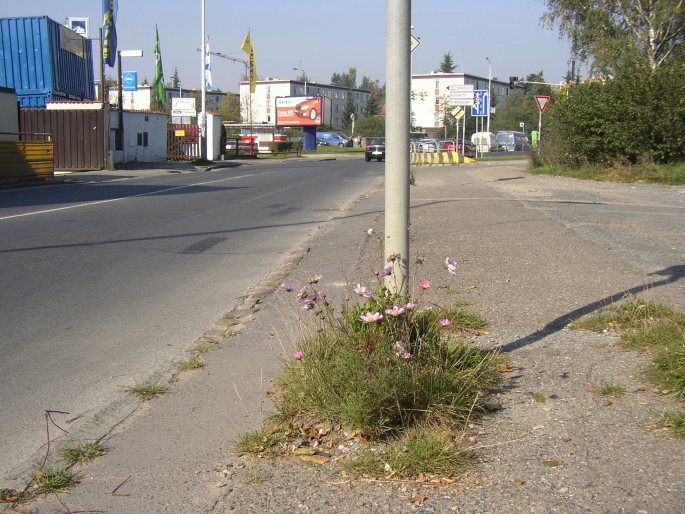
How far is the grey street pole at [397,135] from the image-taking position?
4.60 m

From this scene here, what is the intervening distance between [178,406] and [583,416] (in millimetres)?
2442

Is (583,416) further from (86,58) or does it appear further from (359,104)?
(359,104)

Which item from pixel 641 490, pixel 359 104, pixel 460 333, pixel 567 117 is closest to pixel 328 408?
pixel 641 490

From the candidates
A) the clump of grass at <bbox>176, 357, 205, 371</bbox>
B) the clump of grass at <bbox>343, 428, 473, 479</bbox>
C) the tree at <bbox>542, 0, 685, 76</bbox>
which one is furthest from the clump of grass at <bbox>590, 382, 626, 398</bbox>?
the tree at <bbox>542, 0, 685, 76</bbox>

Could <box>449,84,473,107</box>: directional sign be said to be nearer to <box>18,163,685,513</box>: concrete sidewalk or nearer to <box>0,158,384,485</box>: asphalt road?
<box>0,158,384,485</box>: asphalt road

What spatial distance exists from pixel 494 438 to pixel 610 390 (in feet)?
3.28

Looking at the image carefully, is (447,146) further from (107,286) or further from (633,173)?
(107,286)

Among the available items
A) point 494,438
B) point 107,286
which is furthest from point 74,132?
point 494,438

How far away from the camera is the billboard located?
245 ft

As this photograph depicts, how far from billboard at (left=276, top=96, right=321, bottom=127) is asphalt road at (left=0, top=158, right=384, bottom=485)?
5592 cm

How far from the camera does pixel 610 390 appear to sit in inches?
176

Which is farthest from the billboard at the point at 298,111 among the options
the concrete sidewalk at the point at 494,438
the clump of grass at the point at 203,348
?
the clump of grass at the point at 203,348

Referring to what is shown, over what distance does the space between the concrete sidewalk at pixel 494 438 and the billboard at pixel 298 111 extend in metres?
68.4

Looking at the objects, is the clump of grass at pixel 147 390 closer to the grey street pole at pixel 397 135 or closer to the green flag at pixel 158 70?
the grey street pole at pixel 397 135
